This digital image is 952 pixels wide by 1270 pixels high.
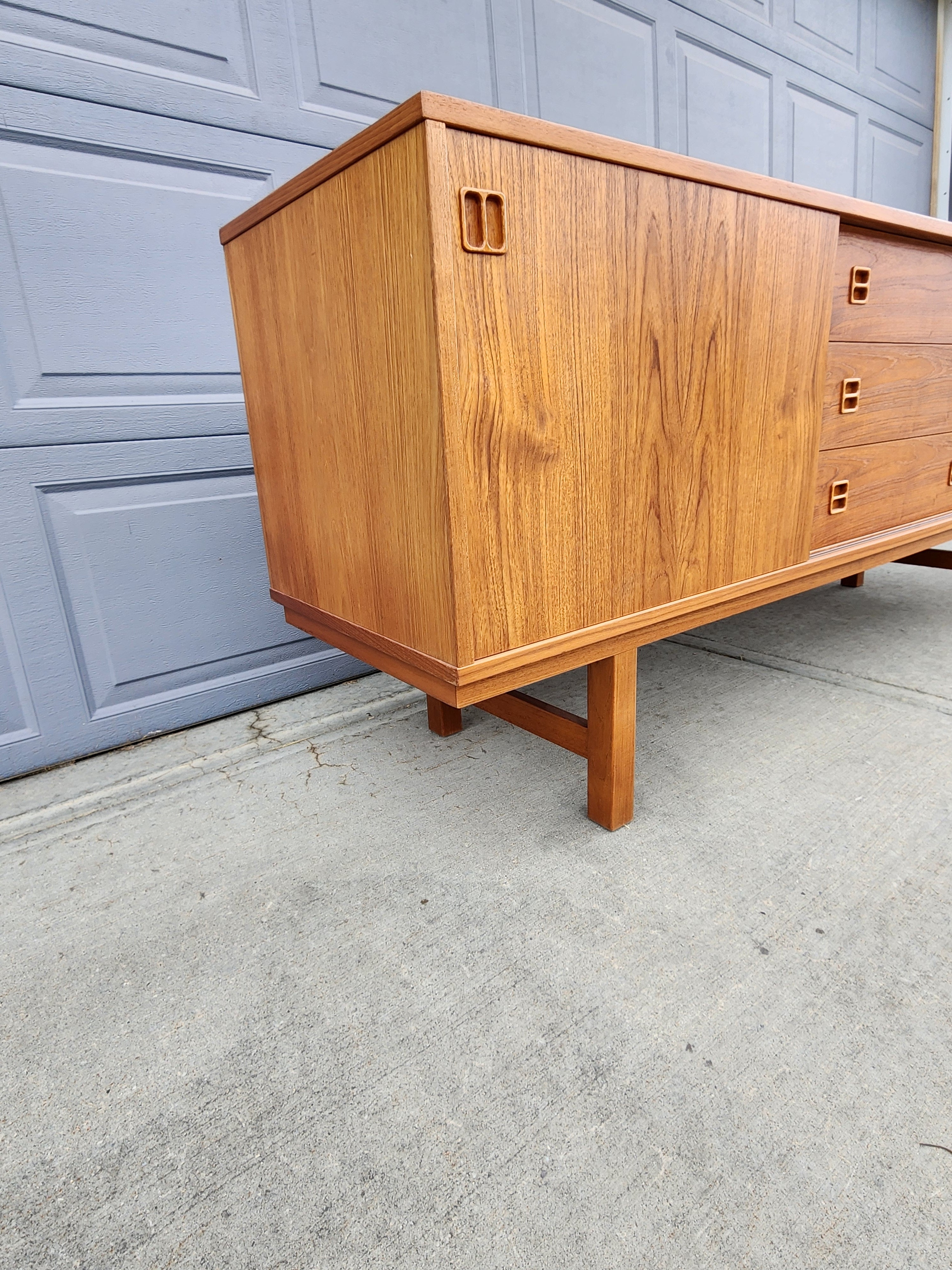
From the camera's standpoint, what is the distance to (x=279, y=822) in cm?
117

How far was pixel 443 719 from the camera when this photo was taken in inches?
56.1

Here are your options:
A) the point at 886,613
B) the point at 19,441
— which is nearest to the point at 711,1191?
the point at 19,441

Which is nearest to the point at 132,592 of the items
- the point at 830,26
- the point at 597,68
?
the point at 597,68

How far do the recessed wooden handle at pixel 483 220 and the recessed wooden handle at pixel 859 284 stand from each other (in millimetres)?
767

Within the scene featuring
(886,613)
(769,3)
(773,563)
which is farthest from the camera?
(769,3)

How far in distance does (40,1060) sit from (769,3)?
11.2 feet

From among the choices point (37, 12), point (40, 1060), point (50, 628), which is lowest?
point (40, 1060)

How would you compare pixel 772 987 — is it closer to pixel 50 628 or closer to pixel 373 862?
pixel 373 862

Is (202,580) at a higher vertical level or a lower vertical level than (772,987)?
higher

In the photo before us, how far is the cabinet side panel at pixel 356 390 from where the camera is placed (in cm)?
73

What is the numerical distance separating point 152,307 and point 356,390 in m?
0.78

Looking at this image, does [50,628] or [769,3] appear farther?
[769,3]

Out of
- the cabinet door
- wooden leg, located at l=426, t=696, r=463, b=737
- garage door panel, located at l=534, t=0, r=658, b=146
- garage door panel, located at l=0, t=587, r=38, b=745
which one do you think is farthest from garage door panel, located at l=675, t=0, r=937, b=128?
garage door panel, located at l=0, t=587, r=38, b=745

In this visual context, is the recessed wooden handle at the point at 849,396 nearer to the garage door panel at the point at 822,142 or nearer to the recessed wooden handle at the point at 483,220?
the recessed wooden handle at the point at 483,220
